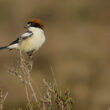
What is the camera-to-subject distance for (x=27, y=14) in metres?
15.8

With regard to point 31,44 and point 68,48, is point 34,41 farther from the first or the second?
point 68,48

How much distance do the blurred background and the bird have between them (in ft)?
0.73

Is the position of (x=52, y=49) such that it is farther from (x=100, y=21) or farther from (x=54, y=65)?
(x=100, y=21)

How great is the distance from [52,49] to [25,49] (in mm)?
6040

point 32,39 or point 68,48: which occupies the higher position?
point 68,48

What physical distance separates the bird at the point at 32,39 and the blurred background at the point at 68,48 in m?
0.22

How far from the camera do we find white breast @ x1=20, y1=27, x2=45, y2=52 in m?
6.42

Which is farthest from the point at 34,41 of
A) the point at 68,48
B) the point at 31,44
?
the point at 68,48

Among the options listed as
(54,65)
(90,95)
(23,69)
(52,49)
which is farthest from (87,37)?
(23,69)

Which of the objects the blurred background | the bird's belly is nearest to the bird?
the bird's belly

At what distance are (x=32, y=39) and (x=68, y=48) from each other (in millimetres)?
6245

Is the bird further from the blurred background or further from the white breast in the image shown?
the blurred background

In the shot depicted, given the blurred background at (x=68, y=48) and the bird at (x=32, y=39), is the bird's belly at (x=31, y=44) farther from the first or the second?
the blurred background at (x=68, y=48)

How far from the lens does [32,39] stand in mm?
6543
